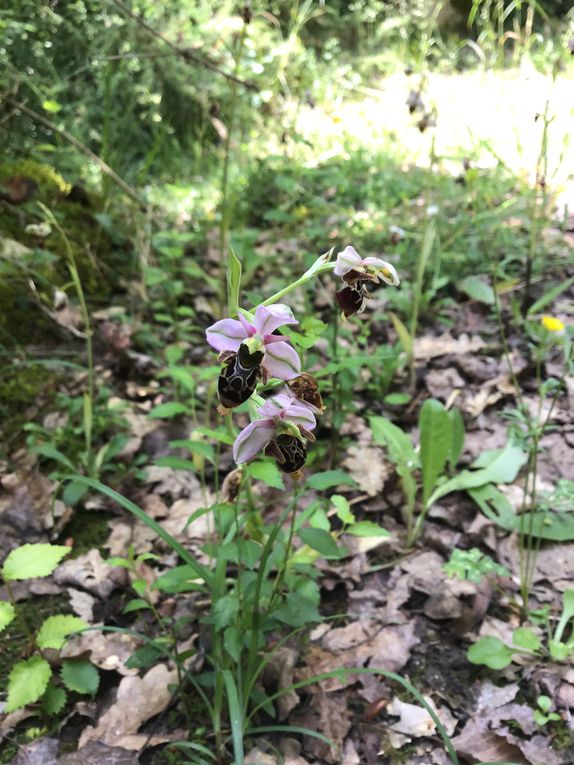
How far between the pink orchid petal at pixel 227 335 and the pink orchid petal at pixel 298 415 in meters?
0.16

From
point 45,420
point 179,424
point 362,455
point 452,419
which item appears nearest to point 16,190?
point 45,420

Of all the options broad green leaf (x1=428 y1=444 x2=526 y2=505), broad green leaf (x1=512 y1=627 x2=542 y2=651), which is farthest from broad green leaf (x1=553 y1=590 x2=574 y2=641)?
broad green leaf (x1=428 y1=444 x2=526 y2=505)

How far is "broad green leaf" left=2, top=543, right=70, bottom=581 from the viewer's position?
1.40m

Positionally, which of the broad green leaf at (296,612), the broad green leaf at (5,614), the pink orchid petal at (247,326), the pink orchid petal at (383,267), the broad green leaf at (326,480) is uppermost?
the pink orchid petal at (383,267)

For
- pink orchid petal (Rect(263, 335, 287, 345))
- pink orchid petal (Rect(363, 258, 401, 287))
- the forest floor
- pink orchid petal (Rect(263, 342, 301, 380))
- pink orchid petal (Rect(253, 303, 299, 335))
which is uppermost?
pink orchid petal (Rect(363, 258, 401, 287))

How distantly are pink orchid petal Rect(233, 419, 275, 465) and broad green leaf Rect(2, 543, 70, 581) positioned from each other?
608mm

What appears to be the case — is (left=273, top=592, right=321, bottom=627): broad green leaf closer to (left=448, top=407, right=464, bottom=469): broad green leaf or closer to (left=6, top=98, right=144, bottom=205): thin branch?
(left=448, top=407, right=464, bottom=469): broad green leaf

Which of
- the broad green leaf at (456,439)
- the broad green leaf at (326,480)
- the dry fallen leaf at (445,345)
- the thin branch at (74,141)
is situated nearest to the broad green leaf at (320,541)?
the broad green leaf at (326,480)

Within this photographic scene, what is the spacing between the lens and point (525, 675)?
5.40 feet

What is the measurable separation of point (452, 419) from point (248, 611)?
3.70 ft

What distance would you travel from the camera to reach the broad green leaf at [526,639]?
5.18ft

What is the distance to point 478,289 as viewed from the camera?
130 inches

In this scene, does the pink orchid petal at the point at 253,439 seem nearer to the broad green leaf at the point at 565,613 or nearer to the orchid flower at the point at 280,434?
the orchid flower at the point at 280,434

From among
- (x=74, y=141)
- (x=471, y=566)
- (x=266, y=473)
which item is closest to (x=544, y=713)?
(x=471, y=566)
